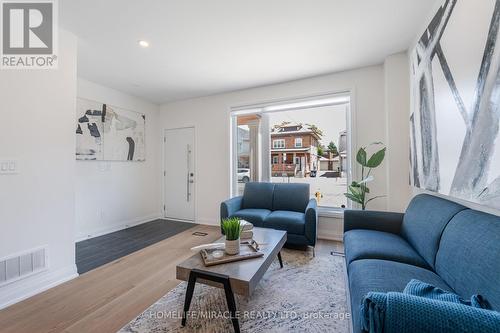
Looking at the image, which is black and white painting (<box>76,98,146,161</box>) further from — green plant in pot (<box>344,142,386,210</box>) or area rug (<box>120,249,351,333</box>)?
green plant in pot (<box>344,142,386,210</box>)

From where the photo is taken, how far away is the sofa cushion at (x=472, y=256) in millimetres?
968

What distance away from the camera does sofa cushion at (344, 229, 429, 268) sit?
5.32 ft

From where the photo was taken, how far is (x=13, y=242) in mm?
1882

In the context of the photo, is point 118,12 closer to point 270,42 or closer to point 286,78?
point 270,42

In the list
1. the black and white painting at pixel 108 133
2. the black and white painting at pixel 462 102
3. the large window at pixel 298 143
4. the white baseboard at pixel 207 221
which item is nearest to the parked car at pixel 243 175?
the white baseboard at pixel 207 221

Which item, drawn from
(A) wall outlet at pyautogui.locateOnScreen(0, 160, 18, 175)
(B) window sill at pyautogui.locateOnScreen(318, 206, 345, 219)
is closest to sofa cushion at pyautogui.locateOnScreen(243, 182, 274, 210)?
(B) window sill at pyautogui.locateOnScreen(318, 206, 345, 219)

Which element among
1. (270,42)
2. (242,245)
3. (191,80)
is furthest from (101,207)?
(270,42)

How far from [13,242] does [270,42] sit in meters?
3.19

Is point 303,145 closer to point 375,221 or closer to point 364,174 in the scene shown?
point 364,174

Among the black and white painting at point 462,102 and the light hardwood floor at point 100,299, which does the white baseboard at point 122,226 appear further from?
the black and white painting at point 462,102

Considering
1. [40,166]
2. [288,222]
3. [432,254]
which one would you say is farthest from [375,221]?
[40,166]

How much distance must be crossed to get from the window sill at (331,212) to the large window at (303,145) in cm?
11

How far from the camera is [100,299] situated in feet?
6.14

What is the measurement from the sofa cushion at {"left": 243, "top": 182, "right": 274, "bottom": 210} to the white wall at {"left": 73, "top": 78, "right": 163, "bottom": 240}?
2.30 meters
